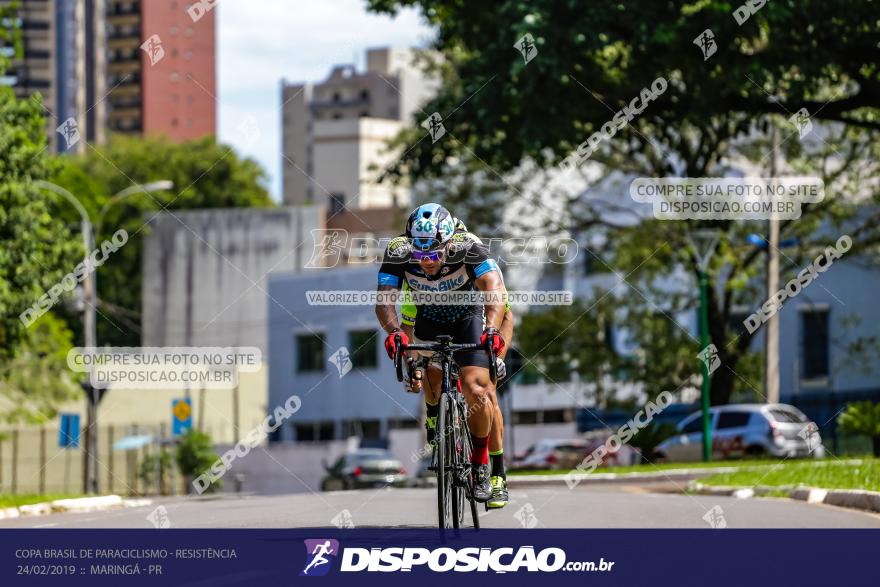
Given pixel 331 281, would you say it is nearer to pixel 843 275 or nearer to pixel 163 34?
pixel 843 275

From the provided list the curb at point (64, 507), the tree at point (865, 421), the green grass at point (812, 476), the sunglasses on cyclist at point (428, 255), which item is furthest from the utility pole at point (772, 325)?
the sunglasses on cyclist at point (428, 255)

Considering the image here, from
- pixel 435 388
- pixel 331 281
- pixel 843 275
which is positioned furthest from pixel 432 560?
pixel 331 281

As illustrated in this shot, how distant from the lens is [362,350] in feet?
201

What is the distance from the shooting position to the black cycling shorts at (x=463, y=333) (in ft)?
35.7

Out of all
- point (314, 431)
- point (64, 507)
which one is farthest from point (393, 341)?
point (314, 431)

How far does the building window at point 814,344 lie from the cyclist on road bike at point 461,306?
36597mm

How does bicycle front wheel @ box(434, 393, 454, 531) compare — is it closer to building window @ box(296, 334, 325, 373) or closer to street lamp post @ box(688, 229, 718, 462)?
street lamp post @ box(688, 229, 718, 462)

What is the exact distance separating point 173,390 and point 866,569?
183 feet

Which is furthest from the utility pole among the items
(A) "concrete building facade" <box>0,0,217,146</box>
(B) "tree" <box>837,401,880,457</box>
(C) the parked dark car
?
(A) "concrete building facade" <box>0,0,217,146</box>

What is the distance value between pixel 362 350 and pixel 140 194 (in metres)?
24.0

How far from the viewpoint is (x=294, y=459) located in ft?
175

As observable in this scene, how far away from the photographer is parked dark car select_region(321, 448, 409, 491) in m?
38.5

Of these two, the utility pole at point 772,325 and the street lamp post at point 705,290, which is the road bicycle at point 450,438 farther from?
the utility pole at point 772,325

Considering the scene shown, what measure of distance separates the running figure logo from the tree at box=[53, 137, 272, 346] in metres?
67.2
